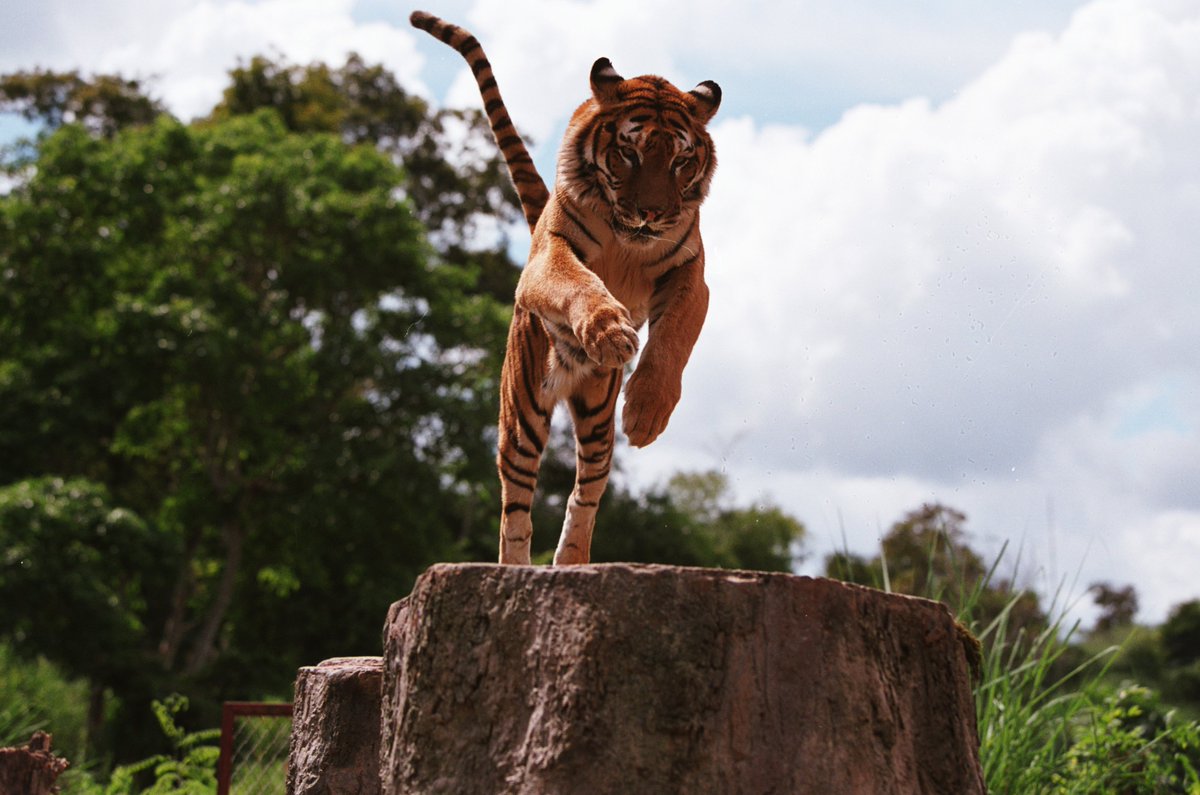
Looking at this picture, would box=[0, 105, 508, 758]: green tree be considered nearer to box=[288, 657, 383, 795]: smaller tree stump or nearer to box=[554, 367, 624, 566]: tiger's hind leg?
box=[554, 367, 624, 566]: tiger's hind leg

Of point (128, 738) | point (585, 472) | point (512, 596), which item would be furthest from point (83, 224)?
point (512, 596)

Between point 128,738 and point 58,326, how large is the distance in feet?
19.5

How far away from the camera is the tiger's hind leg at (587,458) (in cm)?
520

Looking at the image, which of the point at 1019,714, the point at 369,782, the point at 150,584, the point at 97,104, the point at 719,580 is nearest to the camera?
the point at 719,580

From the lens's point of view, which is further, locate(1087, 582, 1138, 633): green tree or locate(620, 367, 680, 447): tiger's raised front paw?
locate(1087, 582, 1138, 633): green tree

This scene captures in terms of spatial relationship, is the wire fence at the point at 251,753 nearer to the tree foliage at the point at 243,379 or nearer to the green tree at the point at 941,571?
the green tree at the point at 941,571

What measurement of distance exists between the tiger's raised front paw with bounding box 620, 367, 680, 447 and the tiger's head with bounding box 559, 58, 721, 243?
82cm

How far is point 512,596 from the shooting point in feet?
10.6

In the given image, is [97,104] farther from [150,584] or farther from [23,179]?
[150,584]

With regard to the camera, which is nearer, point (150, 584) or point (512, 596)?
point (512, 596)

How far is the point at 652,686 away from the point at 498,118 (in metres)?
3.44

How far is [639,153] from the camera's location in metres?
4.62

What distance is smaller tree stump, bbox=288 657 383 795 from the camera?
441 cm

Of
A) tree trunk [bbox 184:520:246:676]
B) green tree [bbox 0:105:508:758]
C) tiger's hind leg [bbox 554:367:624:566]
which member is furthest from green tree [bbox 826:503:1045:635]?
tree trunk [bbox 184:520:246:676]
